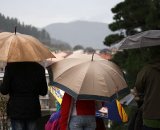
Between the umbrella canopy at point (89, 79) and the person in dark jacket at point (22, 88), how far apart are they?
0.85 ft

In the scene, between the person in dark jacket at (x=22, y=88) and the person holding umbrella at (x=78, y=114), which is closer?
the person holding umbrella at (x=78, y=114)

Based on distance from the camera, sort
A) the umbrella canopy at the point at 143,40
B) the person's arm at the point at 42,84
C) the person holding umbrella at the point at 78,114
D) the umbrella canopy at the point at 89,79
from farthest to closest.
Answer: the umbrella canopy at the point at 143,40, the person's arm at the point at 42,84, the person holding umbrella at the point at 78,114, the umbrella canopy at the point at 89,79

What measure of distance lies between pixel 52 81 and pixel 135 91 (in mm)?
975

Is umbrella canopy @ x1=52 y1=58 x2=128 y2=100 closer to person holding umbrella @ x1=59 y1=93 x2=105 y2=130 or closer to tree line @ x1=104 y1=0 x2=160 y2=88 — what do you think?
person holding umbrella @ x1=59 y1=93 x2=105 y2=130

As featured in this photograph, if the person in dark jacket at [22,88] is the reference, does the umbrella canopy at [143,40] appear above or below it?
above

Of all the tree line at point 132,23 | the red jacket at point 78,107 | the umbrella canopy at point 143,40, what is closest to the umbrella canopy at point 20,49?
the red jacket at point 78,107

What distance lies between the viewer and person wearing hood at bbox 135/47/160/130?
15.5 feet

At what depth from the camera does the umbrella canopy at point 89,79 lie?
4414 mm

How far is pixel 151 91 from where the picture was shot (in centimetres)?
472

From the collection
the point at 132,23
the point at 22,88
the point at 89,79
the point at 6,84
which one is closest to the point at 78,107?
the point at 89,79

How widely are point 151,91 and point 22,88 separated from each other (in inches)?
54.9

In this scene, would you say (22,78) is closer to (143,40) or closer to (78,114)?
(78,114)

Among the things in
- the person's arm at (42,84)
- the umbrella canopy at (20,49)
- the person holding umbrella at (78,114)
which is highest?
the umbrella canopy at (20,49)

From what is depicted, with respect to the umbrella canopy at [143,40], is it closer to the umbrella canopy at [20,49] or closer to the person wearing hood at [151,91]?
the person wearing hood at [151,91]
